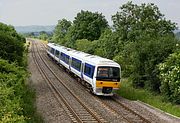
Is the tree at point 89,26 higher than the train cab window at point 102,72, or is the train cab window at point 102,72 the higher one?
the tree at point 89,26

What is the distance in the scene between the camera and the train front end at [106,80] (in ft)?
82.8

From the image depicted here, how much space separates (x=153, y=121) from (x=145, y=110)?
2.88 metres

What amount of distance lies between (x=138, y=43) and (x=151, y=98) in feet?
24.6

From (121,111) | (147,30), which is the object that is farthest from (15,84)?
(147,30)

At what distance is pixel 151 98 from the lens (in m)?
27.3

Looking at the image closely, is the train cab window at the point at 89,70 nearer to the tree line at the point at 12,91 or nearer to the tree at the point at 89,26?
the tree line at the point at 12,91

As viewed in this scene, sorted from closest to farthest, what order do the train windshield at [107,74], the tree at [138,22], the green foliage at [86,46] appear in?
the train windshield at [107,74] < the tree at [138,22] < the green foliage at [86,46]

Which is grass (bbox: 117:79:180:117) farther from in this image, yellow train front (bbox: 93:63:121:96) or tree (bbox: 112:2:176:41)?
tree (bbox: 112:2:176:41)

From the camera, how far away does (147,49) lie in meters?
31.7

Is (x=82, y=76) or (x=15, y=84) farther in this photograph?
(x=82, y=76)

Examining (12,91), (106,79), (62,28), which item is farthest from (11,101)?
(62,28)

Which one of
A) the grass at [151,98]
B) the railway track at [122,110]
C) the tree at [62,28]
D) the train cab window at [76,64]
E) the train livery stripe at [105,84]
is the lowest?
the grass at [151,98]

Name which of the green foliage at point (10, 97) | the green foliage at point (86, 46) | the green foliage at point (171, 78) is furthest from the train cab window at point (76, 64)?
the green foliage at point (86, 46)

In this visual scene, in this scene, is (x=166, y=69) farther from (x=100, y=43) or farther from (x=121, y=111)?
(x=100, y=43)
